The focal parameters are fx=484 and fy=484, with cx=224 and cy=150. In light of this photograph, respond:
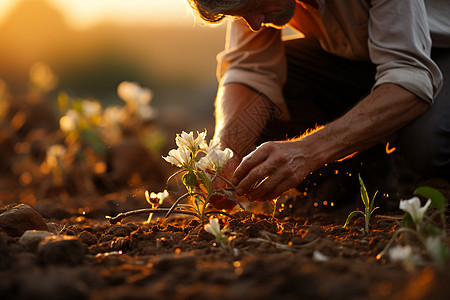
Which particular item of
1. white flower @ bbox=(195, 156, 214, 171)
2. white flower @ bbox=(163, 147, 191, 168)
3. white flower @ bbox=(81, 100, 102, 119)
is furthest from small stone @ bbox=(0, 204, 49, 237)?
white flower @ bbox=(81, 100, 102, 119)

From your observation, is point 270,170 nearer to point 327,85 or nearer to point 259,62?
point 259,62

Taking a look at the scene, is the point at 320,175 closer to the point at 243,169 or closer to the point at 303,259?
the point at 243,169

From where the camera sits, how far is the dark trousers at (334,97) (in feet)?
8.33

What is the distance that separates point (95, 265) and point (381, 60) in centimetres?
166

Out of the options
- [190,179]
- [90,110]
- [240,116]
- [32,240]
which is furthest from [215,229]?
[90,110]

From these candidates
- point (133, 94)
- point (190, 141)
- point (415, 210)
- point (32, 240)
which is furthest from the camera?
point (133, 94)

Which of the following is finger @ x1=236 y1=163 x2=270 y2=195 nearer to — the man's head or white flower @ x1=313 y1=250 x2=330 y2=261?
white flower @ x1=313 y1=250 x2=330 y2=261

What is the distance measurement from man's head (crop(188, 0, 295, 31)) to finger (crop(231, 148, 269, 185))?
711mm

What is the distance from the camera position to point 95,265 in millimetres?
1562

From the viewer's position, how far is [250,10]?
2.35 metres

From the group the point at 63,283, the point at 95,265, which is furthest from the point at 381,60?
the point at 63,283

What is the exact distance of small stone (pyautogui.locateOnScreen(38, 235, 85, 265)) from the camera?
1.52m

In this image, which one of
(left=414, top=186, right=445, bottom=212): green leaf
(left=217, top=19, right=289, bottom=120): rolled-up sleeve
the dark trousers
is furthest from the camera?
(left=217, top=19, right=289, bottom=120): rolled-up sleeve

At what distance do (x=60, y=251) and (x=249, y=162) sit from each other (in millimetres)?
826
